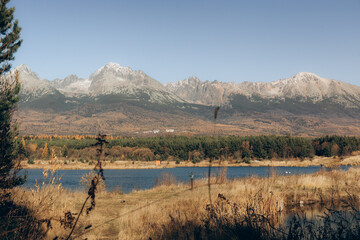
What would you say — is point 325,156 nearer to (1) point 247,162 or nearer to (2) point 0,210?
(1) point 247,162

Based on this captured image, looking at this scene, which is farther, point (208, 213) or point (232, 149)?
point (232, 149)

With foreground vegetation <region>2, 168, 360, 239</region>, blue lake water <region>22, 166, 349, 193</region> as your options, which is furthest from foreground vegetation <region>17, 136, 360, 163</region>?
foreground vegetation <region>2, 168, 360, 239</region>

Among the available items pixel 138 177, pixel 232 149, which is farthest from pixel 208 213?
pixel 232 149

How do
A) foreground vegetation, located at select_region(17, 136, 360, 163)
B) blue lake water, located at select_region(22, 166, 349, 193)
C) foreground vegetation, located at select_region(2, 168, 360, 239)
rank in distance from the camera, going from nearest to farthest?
1. foreground vegetation, located at select_region(2, 168, 360, 239)
2. blue lake water, located at select_region(22, 166, 349, 193)
3. foreground vegetation, located at select_region(17, 136, 360, 163)

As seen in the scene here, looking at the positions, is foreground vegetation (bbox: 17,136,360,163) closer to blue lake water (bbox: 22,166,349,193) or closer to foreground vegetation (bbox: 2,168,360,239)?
blue lake water (bbox: 22,166,349,193)

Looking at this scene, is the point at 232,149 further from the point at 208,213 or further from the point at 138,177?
the point at 208,213

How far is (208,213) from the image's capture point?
11.9m

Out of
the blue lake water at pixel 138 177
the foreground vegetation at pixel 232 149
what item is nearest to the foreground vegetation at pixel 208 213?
the blue lake water at pixel 138 177

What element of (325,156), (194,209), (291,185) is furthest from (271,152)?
(194,209)

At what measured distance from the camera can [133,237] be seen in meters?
11.2

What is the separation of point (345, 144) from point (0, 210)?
→ 5277 inches

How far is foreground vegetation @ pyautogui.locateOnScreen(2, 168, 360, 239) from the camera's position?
9227 millimetres

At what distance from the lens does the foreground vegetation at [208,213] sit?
9.23 meters

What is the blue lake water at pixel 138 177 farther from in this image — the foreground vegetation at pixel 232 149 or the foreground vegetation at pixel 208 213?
the foreground vegetation at pixel 232 149
